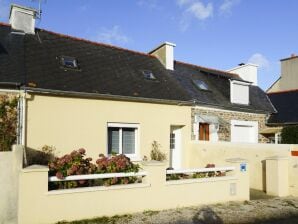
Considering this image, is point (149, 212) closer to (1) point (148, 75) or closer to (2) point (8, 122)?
(2) point (8, 122)

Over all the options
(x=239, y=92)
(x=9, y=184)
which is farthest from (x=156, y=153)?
(x=9, y=184)

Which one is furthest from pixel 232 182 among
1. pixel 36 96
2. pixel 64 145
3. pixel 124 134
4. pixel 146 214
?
pixel 36 96

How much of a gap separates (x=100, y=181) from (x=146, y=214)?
6.71 ft

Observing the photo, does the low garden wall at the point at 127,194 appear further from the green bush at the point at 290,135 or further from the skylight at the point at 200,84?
the skylight at the point at 200,84

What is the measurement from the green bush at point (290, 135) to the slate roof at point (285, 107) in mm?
1129

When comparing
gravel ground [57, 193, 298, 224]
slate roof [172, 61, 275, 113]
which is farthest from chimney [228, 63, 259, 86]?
gravel ground [57, 193, 298, 224]

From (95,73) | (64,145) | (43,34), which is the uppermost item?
(43,34)

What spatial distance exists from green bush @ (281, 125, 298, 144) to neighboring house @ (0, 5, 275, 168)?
1869mm

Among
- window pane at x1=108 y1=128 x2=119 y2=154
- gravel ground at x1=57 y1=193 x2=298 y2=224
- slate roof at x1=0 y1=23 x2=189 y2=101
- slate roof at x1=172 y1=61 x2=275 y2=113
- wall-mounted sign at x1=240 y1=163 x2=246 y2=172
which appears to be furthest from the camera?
slate roof at x1=172 y1=61 x2=275 y2=113

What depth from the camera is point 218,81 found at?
19031mm

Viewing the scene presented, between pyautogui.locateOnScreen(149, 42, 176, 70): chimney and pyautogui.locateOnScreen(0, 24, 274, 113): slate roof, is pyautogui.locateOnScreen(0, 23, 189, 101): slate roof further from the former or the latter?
pyautogui.locateOnScreen(149, 42, 176, 70): chimney

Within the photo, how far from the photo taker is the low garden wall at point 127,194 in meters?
7.07

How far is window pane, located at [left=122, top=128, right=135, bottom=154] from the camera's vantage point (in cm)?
1312

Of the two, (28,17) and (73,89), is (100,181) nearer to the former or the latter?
(73,89)
